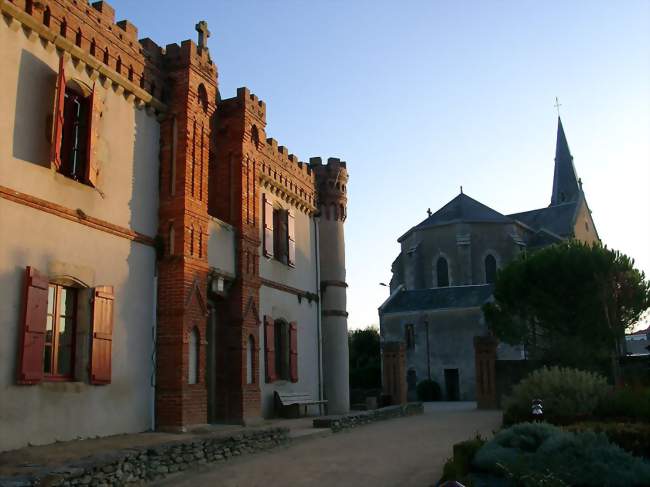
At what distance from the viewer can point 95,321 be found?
434 inches

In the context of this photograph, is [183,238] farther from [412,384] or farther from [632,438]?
[412,384]

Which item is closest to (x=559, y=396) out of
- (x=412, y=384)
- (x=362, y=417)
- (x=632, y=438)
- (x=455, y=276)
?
(x=632, y=438)

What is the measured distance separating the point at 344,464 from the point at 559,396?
5.49m

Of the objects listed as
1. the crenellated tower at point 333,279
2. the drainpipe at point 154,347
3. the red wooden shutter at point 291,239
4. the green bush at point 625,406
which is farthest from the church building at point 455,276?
the drainpipe at point 154,347

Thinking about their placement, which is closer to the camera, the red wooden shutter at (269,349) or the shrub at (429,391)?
the red wooden shutter at (269,349)

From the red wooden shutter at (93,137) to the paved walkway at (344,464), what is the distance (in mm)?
5400

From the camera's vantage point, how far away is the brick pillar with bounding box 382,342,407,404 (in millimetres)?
26016

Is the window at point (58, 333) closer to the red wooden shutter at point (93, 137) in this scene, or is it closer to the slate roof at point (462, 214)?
the red wooden shutter at point (93, 137)

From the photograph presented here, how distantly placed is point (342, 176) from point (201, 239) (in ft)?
32.8

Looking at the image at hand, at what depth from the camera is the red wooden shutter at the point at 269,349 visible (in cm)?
1728

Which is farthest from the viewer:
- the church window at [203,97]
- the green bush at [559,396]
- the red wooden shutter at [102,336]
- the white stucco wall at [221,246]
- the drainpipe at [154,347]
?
the white stucco wall at [221,246]

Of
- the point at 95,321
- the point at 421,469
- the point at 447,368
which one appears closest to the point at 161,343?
the point at 95,321

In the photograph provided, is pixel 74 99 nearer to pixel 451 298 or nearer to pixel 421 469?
pixel 421 469

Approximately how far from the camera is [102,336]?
11.2m
